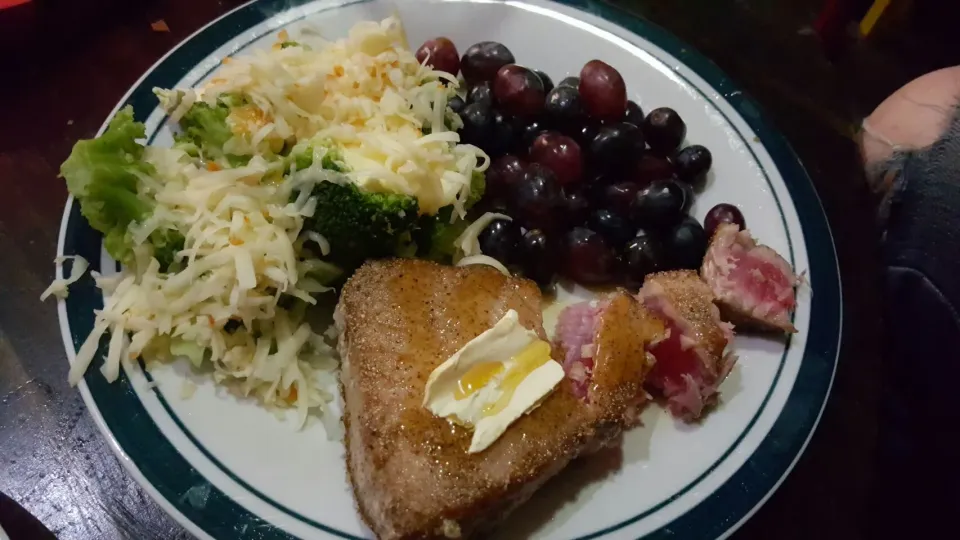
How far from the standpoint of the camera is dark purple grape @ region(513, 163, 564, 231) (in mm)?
1862

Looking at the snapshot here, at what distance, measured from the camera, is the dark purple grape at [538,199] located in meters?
1.86

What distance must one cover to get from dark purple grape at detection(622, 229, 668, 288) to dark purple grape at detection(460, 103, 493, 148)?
0.52m

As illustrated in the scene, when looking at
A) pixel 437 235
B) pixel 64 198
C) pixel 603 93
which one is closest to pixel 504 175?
pixel 437 235

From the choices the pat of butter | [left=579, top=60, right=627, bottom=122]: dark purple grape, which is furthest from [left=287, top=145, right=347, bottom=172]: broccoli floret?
[left=579, top=60, right=627, bottom=122]: dark purple grape

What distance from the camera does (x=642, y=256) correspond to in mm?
1925

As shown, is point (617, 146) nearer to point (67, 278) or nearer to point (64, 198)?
point (67, 278)

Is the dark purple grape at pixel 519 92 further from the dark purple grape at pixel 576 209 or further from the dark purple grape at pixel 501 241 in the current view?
the dark purple grape at pixel 501 241

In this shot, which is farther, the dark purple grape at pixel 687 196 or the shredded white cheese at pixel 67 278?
the dark purple grape at pixel 687 196

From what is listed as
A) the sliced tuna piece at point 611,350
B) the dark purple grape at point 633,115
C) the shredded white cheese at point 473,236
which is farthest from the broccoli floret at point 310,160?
the dark purple grape at point 633,115

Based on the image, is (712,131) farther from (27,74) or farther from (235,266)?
(27,74)

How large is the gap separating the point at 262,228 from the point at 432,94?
632 mm

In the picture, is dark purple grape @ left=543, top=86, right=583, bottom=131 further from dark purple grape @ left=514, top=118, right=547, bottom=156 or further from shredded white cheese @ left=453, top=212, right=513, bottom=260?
shredded white cheese @ left=453, top=212, right=513, bottom=260

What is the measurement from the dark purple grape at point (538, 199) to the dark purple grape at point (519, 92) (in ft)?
0.82

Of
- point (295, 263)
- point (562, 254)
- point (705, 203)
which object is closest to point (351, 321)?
point (295, 263)
